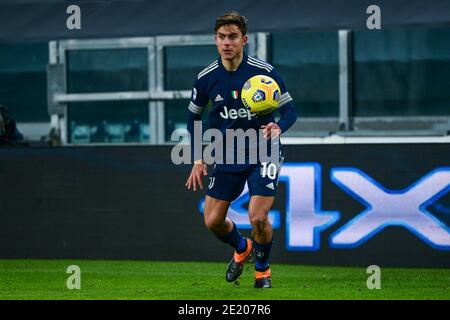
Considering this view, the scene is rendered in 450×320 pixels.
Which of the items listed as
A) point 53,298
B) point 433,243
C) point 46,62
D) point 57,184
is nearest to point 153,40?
point 46,62

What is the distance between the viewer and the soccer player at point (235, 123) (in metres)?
9.96

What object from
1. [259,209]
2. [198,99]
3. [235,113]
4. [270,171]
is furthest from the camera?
[198,99]

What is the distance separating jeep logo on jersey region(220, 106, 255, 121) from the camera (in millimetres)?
10055

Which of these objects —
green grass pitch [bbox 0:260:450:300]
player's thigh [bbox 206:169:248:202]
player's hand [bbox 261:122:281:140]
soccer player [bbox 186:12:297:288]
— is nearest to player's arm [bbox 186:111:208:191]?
soccer player [bbox 186:12:297:288]

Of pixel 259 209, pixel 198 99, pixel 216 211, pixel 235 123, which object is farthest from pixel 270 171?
pixel 198 99

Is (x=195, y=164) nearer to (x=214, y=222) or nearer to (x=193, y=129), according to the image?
(x=193, y=129)

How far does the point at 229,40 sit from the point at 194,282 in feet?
7.69

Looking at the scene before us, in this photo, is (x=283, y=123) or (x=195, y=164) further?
(x=195, y=164)

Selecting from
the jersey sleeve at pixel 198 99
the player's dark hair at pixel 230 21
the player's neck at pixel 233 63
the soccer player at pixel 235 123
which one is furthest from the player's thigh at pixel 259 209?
the player's dark hair at pixel 230 21

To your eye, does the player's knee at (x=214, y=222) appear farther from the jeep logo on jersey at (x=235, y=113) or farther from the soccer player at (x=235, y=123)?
the jeep logo on jersey at (x=235, y=113)

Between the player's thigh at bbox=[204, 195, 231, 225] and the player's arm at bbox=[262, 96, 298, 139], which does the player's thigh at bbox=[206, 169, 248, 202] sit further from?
the player's arm at bbox=[262, 96, 298, 139]

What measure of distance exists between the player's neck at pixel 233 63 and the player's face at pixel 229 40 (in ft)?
0.27

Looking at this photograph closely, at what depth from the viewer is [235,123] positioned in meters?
10.1
